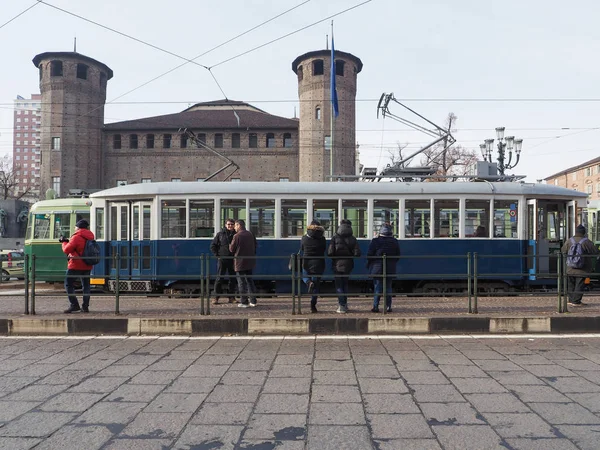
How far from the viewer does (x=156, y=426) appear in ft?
12.8

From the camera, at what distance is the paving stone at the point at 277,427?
370 centimetres

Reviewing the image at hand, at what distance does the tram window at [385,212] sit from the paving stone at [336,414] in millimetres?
8015

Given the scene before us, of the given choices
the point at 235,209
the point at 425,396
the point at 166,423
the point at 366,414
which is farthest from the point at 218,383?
the point at 235,209

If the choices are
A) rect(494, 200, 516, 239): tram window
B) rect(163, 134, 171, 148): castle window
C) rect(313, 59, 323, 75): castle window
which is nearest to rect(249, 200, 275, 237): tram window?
rect(494, 200, 516, 239): tram window

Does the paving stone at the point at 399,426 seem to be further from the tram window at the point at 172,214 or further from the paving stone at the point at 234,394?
the tram window at the point at 172,214

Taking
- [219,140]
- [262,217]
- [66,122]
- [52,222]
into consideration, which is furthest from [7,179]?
[262,217]

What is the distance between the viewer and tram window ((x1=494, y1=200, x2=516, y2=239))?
1212 cm

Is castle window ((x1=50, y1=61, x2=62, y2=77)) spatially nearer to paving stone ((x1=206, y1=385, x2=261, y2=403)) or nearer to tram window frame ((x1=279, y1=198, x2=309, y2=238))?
tram window frame ((x1=279, y1=198, x2=309, y2=238))

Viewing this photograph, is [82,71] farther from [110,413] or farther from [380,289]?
[110,413]

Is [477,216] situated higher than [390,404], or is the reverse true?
[477,216]

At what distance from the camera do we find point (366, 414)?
4145 mm

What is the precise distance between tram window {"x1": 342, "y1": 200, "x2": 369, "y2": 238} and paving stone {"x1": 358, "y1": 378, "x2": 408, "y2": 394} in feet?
23.1

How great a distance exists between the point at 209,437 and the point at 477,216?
33.1 feet

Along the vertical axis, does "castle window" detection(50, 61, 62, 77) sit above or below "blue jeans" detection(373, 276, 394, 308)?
above
